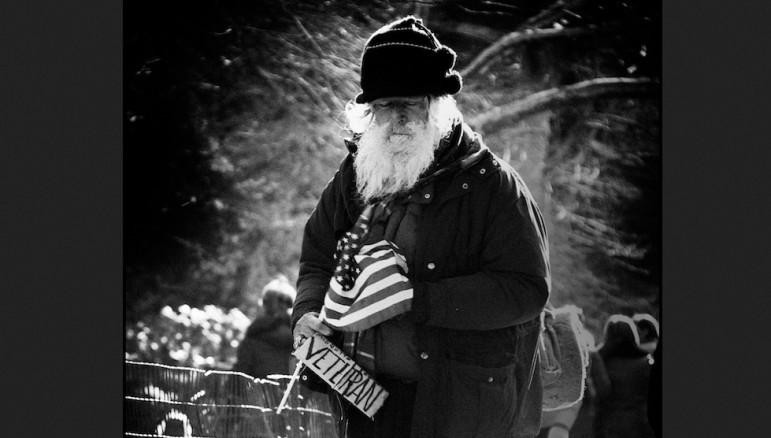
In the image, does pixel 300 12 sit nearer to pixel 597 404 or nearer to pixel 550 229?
pixel 550 229

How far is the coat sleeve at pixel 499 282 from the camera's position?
4496mm

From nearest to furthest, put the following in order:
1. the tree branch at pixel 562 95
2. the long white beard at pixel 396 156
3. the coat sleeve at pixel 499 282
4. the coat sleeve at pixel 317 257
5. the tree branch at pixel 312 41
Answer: the coat sleeve at pixel 499 282 → the long white beard at pixel 396 156 → the coat sleeve at pixel 317 257 → the tree branch at pixel 562 95 → the tree branch at pixel 312 41

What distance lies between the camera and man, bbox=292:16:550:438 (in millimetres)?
4535

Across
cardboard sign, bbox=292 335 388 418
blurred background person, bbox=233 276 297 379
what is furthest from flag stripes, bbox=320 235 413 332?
blurred background person, bbox=233 276 297 379

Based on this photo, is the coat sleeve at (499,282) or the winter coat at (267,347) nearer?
the coat sleeve at (499,282)

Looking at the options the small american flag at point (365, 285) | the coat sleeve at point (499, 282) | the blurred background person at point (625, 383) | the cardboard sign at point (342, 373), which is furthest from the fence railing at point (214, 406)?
the blurred background person at point (625, 383)

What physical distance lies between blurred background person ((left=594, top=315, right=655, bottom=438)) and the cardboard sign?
119 centimetres

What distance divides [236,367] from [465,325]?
1.44 metres

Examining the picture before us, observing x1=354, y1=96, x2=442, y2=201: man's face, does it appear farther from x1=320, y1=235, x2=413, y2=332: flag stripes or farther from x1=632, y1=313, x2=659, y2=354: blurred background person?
x1=632, y1=313, x2=659, y2=354: blurred background person

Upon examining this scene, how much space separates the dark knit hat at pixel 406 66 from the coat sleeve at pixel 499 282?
0.47 m

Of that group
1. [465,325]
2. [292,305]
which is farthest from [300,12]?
[465,325]

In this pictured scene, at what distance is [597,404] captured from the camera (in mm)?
5258

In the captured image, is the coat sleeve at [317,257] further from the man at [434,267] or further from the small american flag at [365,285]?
the small american flag at [365,285]

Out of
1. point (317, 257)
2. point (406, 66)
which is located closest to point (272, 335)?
point (317, 257)
